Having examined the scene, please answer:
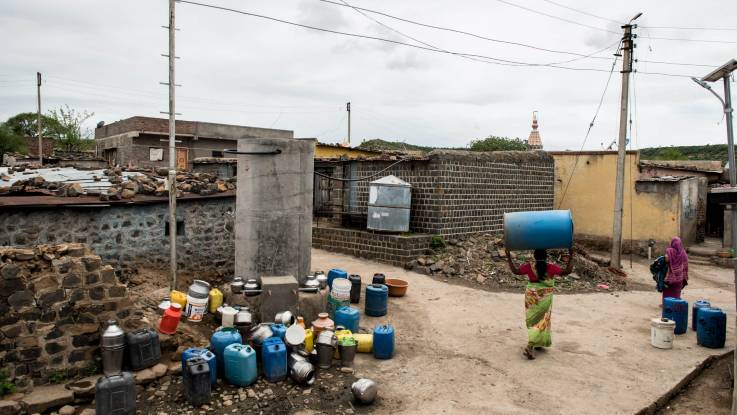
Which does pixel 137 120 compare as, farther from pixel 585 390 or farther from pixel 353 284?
pixel 585 390

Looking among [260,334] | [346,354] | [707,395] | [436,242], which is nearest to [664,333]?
[707,395]

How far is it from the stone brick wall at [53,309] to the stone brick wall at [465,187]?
875cm

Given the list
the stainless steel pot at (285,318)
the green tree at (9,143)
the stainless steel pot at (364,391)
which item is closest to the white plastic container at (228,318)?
the stainless steel pot at (285,318)

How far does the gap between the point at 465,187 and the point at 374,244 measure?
2.94 metres

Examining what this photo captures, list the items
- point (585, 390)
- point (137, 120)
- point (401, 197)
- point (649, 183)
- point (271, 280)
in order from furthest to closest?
point (137, 120) < point (649, 183) < point (401, 197) < point (271, 280) < point (585, 390)

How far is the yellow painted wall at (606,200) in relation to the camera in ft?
50.7

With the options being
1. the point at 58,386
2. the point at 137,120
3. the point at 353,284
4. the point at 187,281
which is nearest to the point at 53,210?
the point at 187,281

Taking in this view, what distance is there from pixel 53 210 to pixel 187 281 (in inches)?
97.7

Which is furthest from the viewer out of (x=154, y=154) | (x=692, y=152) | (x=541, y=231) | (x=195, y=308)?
(x=692, y=152)

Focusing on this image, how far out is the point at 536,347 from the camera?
695 centimetres

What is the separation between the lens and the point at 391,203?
1286cm

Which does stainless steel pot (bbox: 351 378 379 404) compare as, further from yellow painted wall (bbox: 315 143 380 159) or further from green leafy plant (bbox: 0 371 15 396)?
yellow painted wall (bbox: 315 143 380 159)

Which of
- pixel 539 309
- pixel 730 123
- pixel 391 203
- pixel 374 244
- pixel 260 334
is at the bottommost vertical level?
pixel 260 334

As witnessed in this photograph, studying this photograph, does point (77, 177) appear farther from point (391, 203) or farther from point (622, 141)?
point (622, 141)
